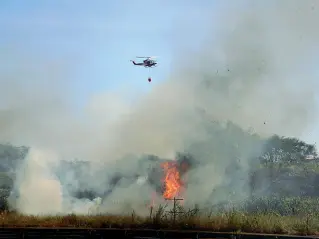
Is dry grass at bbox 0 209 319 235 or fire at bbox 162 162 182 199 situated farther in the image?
fire at bbox 162 162 182 199

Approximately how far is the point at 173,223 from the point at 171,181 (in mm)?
7976

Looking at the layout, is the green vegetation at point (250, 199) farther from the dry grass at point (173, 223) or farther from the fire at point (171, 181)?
the fire at point (171, 181)

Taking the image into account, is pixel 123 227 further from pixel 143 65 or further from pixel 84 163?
pixel 143 65

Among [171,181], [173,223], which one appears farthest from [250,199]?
[173,223]

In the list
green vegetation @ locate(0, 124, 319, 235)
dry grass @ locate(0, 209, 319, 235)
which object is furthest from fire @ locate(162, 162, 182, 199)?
dry grass @ locate(0, 209, 319, 235)

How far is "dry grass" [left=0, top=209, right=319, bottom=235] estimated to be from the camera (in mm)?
32500

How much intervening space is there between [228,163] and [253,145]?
6446 millimetres

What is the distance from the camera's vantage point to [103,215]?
35344 millimetres

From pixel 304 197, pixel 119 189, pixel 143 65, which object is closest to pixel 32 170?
pixel 119 189

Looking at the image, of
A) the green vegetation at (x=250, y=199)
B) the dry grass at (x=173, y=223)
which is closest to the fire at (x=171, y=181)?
the green vegetation at (x=250, y=199)

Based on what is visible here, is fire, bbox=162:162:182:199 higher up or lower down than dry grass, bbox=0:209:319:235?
higher up

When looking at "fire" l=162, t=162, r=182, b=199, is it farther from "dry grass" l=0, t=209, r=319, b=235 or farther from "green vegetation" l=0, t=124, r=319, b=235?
"dry grass" l=0, t=209, r=319, b=235

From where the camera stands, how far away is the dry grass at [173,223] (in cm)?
3250

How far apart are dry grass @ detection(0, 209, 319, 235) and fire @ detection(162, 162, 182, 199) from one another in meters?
4.96
